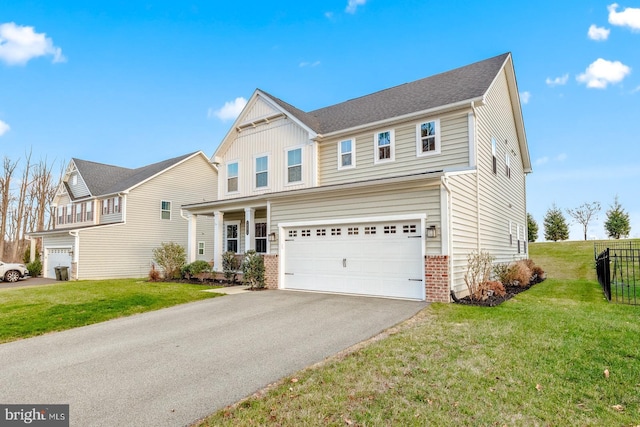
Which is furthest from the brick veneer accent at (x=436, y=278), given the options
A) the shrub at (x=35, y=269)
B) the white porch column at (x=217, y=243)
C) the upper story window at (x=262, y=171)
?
the shrub at (x=35, y=269)

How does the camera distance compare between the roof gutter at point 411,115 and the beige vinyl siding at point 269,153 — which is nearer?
the roof gutter at point 411,115

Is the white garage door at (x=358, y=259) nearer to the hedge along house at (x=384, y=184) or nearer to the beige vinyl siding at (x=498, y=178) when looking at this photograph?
the hedge along house at (x=384, y=184)

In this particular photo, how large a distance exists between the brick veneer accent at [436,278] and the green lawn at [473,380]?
2.04m

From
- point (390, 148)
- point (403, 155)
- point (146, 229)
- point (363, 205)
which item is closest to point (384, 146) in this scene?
point (390, 148)

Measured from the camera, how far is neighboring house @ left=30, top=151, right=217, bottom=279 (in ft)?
67.8

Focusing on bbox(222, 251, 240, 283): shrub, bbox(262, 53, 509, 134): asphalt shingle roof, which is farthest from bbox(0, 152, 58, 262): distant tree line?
bbox(262, 53, 509, 134): asphalt shingle roof

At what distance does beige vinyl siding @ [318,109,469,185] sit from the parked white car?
2007 cm

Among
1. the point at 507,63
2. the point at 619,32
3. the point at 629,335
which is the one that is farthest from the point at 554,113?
the point at 629,335

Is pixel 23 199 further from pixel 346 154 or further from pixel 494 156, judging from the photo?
pixel 494 156

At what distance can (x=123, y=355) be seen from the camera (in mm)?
5586

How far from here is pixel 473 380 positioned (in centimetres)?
419

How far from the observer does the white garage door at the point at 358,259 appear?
9.91 meters

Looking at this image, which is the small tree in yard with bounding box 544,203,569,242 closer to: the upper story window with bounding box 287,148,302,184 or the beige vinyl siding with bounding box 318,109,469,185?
the beige vinyl siding with bounding box 318,109,469,185
